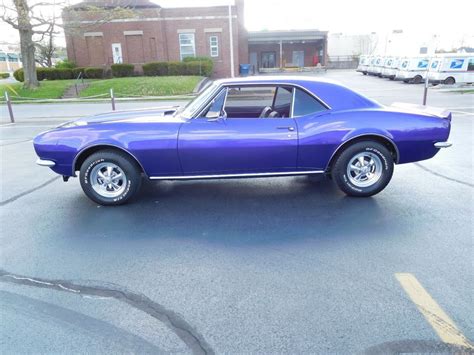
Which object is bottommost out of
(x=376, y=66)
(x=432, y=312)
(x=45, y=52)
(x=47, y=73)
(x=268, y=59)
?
(x=432, y=312)

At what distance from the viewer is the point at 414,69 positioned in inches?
986

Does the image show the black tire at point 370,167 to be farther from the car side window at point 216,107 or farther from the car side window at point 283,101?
the car side window at point 216,107

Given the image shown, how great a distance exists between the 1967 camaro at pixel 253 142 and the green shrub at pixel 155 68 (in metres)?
24.5

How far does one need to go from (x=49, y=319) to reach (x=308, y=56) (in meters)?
46.4

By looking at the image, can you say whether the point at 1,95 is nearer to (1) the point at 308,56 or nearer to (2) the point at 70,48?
(2) the point at 70,48

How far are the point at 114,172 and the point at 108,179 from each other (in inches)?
4.8

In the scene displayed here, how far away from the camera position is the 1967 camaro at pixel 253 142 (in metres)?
4.41

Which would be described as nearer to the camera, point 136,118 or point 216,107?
point 216,107

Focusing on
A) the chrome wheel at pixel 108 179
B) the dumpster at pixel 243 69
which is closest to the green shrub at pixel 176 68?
the dumpster at pixel 243 69

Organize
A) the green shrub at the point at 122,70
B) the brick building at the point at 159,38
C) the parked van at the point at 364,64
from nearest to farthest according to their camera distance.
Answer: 1. the green shrub at the point at 122,70
2. the brick building at the point at 159,38
3. the parked van at the point at 364,64

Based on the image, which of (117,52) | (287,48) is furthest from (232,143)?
(287,48)

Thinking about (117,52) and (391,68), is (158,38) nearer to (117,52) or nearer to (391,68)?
(117,52)

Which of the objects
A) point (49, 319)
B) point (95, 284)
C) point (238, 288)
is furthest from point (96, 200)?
point (238, 288)

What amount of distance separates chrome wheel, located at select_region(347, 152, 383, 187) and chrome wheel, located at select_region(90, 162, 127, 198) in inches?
117
